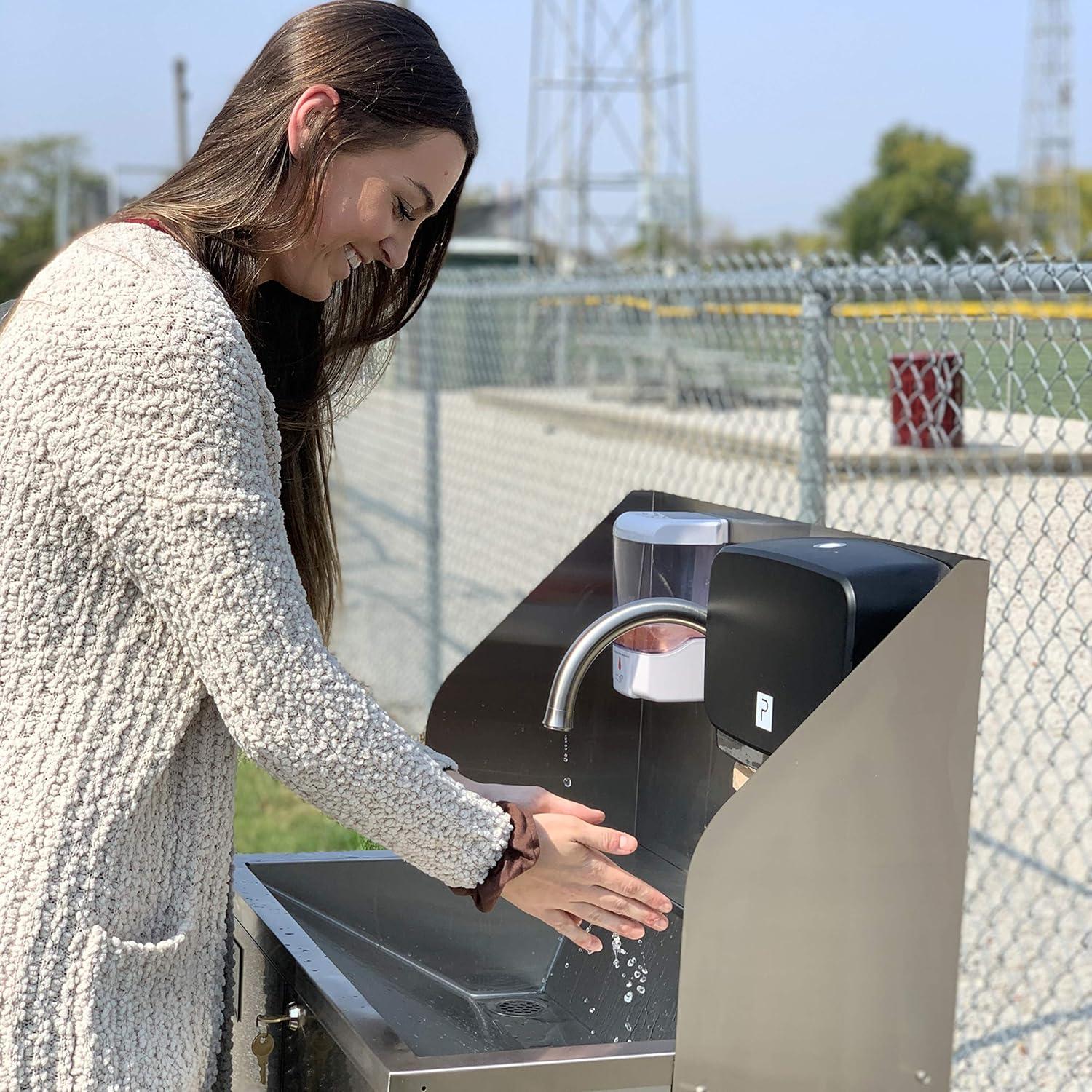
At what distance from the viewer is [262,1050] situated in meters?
1.62

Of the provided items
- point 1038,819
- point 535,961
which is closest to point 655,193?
point 1038,819

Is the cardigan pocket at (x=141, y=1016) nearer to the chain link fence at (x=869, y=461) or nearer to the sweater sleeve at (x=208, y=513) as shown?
the sweater sleeve at (x=208, y=513)

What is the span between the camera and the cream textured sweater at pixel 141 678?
4.01 ft

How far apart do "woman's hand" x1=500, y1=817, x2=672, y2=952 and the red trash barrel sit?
1.37m

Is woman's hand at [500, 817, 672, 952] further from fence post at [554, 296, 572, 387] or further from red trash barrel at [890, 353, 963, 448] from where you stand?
fence post at [554, 296, 572, 387]

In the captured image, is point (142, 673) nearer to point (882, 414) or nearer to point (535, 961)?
point (535, 961)

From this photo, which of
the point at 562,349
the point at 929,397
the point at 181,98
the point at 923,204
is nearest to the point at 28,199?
the point at 181,98

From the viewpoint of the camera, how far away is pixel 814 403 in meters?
2.65

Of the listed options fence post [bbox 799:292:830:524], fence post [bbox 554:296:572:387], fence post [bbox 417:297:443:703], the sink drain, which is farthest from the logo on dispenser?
fence post [bbox 417:297:443:703]

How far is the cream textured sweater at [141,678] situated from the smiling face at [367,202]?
18 cm

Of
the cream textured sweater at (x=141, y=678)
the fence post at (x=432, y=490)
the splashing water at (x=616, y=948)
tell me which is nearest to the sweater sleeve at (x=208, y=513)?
the cream textured sweater at (x=141, y=678)

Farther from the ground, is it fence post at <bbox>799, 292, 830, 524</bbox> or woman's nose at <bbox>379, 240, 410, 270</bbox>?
woman's nose at <bbox>379, 240, 410, 270</bbox>

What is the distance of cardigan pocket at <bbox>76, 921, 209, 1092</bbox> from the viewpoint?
132cm

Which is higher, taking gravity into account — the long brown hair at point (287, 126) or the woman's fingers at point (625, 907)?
the long brown hair at point (287, 126)
